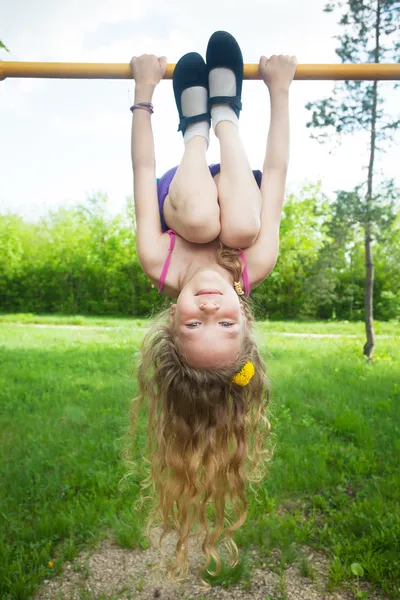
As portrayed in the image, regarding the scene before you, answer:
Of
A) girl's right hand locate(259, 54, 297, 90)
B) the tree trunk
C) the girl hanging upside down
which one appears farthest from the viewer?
the tree trunk

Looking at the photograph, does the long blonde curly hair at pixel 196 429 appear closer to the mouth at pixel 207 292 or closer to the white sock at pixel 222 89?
the mouth at pixel 207 292

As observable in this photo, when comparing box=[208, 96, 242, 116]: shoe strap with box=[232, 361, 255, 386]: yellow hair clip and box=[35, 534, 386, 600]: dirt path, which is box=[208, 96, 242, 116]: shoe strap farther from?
box=[35, 534, 386, 600]: dirt path

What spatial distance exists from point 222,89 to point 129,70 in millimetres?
477

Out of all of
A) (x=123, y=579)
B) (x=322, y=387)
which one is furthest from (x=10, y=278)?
(x=123, y=579)

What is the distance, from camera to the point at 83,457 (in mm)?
3922

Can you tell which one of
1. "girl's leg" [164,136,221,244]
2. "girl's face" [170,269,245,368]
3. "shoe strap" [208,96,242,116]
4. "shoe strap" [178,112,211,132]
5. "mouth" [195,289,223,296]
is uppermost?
"shoe strap" [208,96,242,116]

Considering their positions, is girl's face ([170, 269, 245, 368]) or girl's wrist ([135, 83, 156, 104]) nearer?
girl's face ([170, 269, 245, 368])

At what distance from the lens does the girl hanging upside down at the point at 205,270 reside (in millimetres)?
2236

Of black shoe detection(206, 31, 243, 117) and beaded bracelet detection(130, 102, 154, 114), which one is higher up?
black shoe detection(206, 31, 243, 117)

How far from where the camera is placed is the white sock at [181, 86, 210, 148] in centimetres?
254

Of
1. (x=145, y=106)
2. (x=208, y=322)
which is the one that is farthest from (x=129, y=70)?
(x=208, y=322)

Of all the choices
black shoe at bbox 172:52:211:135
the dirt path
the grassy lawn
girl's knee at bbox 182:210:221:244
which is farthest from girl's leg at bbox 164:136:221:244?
the dirt path

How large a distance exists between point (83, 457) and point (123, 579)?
1252 millimetres

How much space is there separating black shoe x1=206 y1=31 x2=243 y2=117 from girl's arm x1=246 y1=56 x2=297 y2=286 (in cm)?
17
